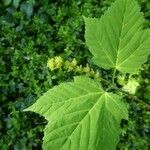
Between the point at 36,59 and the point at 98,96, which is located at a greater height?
the point at 98,96

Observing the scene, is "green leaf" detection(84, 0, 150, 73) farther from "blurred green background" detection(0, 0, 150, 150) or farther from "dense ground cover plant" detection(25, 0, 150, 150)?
"blurred green background" detection(0, 0, 150, 150)

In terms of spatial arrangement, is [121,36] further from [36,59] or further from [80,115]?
[36,59]

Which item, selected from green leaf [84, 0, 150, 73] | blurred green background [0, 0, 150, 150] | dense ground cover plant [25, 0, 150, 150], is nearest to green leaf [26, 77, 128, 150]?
dense ground cover plant [25, 0, 150, 150]

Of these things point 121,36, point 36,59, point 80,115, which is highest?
point 121,36

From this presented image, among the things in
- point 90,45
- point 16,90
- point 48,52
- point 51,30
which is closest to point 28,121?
point 16,90

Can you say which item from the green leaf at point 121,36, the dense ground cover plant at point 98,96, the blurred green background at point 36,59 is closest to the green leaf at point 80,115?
the dense ground cover plant at point 98,96

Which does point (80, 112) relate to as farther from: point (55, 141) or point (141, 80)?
point (141, 80)

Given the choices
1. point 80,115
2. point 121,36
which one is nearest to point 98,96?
point 80,115
